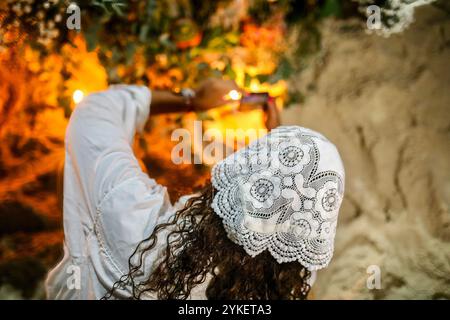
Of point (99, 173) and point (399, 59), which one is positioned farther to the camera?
point (399, 59)

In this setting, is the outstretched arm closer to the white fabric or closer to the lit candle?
→ the lit candle

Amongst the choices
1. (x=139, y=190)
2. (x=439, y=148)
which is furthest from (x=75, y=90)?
(x=439, y=148)

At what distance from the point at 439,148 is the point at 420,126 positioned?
0.49ft

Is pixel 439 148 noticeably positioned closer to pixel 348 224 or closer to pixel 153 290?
pixel 348 224

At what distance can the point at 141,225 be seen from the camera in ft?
4.40

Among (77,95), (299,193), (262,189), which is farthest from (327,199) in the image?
(77,95)

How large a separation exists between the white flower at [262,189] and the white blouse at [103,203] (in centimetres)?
33

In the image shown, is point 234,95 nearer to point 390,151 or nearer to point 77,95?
point 77,95

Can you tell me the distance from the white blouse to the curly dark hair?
0.11 feet

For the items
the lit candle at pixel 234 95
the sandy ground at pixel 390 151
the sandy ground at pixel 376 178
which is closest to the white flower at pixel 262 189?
the lit candle at pixel 234 95

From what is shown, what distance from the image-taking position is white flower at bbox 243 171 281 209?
120cm

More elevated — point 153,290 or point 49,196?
point 49,196

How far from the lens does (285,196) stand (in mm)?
1190

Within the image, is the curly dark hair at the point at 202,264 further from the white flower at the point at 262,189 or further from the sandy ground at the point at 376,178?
the sandy ground at the point at 376,178
